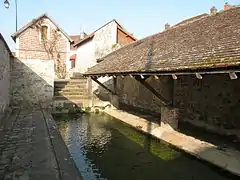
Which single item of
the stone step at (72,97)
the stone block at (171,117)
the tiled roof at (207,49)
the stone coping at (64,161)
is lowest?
the stone coping at (64,161)

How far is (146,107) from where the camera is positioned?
42.4 ft

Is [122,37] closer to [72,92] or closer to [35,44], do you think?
[35,44]

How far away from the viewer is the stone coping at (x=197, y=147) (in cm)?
560

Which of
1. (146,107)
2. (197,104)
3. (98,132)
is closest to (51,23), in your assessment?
(146,107)

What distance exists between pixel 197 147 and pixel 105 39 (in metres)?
16.9

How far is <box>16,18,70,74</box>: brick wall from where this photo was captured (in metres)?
20.4

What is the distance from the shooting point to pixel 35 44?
832 inches

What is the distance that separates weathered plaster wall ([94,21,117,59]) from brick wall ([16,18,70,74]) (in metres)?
2.67

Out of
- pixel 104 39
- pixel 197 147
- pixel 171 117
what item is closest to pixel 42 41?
pixel 104 39

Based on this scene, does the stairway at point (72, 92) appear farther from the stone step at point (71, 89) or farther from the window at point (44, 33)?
the window at point (44, 33)

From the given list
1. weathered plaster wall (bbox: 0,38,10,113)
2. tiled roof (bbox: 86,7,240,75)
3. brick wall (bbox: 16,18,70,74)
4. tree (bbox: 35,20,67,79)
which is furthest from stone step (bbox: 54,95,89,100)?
tree (bbox: 35,20,67,79)

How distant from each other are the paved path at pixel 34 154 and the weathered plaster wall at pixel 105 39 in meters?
14.8

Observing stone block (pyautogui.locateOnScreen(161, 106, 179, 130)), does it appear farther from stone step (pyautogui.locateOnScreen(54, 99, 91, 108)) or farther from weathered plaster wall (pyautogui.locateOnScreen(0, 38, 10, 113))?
stone step (pyautogui.locateOnScreen(54, 99, 91, 108))

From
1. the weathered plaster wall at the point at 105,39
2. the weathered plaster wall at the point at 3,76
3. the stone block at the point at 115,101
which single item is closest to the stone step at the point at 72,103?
the stone block at the point at 115,101
